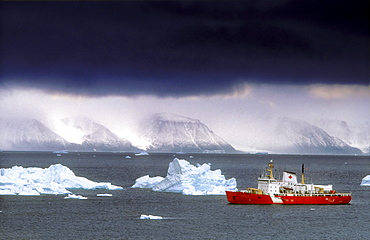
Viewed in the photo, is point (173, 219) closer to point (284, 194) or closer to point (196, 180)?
point (284, 194)

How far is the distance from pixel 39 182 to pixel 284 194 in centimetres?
3889

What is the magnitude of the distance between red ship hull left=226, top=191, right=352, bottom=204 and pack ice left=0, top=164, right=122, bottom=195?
2605 centimetres

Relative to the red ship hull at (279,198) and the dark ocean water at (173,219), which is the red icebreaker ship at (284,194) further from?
the dark ocean water at (173,219)

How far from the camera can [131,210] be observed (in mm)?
69438

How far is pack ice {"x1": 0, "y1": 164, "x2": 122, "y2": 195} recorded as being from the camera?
3349 inches

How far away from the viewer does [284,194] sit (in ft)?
258

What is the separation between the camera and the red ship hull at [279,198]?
77688 mm

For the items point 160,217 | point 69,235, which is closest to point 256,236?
point 160,217

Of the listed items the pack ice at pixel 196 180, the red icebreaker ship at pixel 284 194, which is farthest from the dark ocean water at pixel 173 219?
the pack ice at pixel 196 180

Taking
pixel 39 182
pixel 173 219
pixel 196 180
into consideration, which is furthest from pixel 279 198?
pixel 39 182

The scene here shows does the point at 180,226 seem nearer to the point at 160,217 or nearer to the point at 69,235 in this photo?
the point at 160,217

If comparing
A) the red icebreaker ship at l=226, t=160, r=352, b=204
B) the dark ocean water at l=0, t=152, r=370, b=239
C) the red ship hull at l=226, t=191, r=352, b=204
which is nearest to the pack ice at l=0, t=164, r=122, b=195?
the dark ocean water at l=0, t=152, r=370, b=239

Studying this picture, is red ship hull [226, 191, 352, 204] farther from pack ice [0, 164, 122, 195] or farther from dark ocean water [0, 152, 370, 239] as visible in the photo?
pack ice [0, 164, 122, 195]

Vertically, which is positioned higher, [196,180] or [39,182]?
[196,180]
